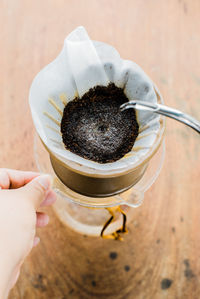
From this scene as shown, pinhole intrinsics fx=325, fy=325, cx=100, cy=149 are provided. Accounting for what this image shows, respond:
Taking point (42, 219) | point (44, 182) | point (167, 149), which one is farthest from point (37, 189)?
point (167, 149)

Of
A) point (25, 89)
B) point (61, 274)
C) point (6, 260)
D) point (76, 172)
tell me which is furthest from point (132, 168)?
point (25, 89)

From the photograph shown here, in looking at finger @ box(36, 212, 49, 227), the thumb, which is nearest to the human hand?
the thumb

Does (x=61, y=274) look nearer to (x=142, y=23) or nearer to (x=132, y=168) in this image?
(x=132, y=168)

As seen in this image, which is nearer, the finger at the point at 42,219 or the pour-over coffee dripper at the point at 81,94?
the pour-over coffee dripper at the point at 81,94

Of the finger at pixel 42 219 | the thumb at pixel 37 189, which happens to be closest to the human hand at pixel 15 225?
the thumb at pixel 37 189

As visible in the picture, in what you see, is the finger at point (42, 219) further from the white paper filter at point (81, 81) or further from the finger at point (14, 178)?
the white paper filter at point (81, 81)

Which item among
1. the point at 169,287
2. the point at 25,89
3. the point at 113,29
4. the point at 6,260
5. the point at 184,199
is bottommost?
the point at 169,287

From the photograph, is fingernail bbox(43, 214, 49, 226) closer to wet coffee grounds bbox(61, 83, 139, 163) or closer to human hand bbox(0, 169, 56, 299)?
human hand bbox(0, 169, 56, 299)
